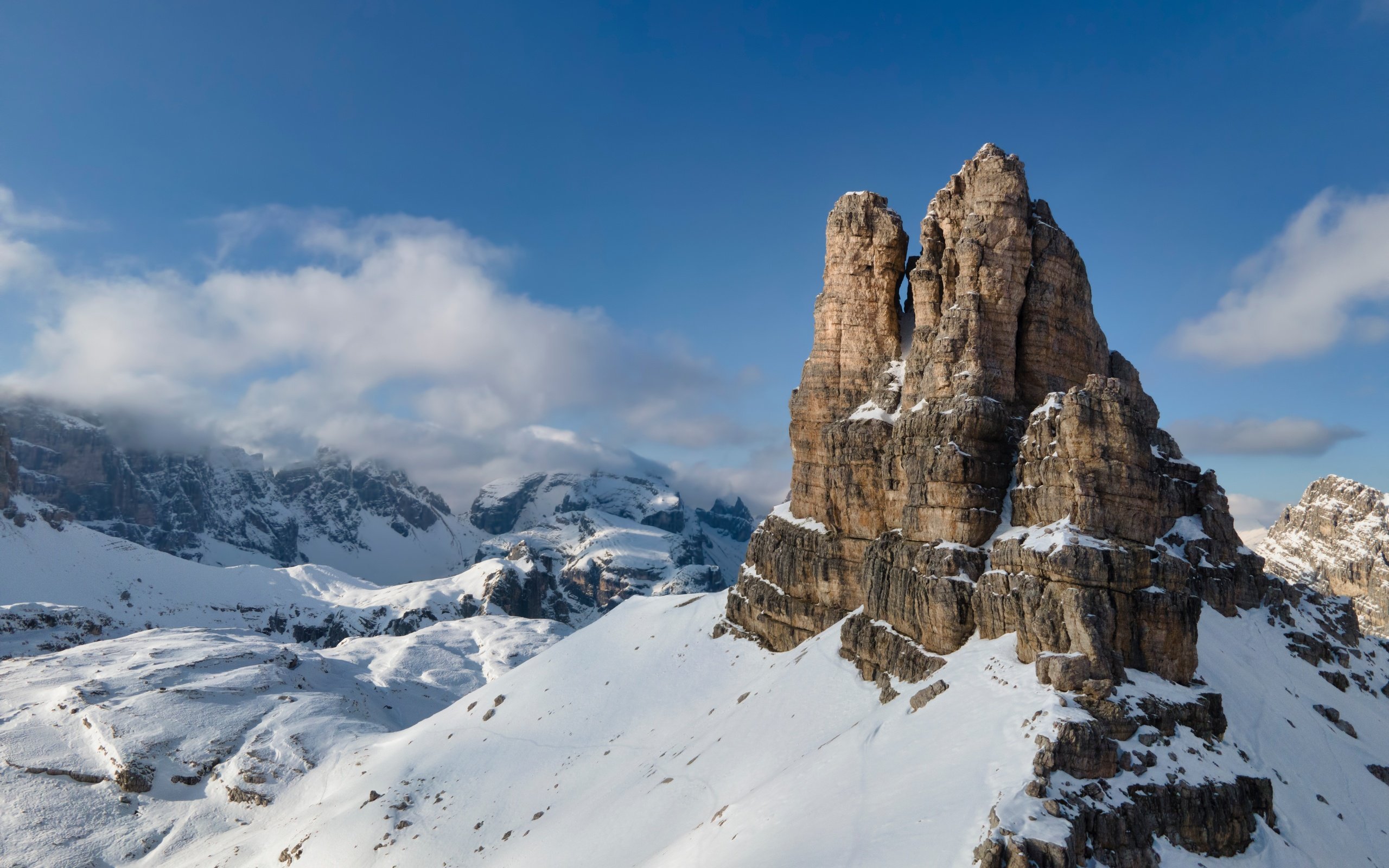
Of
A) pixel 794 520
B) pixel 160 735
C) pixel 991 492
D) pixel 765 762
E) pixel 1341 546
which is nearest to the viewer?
pixel 765 762

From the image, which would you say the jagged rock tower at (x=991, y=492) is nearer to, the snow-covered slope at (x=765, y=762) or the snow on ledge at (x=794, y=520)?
the snow on ledge at (x=794, y=520)

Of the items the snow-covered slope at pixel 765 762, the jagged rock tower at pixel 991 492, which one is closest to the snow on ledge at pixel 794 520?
the jagged rock tower at pixel 991 492

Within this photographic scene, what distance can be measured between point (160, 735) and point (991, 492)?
9132 centimetres

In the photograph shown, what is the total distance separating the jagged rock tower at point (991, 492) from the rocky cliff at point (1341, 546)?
97.4 m

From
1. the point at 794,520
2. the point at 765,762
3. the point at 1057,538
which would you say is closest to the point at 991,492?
the point at 1057,538

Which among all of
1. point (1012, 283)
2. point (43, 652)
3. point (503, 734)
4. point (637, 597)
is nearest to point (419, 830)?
point (503, 734)

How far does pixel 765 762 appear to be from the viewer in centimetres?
4000

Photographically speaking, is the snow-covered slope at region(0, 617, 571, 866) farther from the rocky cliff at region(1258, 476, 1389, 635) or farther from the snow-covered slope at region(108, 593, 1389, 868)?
the rocky cliff at region(1258, 476, 1389, 635)

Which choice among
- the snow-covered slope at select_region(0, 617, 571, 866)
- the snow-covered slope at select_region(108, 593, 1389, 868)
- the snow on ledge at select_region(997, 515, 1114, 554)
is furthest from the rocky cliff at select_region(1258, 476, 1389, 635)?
the snow-covered slope at select_region(0, 617, 571, 866)

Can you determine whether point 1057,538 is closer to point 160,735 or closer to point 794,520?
point 794,520

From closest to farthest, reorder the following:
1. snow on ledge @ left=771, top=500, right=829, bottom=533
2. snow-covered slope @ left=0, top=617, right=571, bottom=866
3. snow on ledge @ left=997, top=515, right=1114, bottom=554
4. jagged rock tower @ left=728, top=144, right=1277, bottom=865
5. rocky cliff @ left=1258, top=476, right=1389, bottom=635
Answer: jagged rock tower @ left=728, top=144, right=1277, bottom=865 < snow on ledge @ left=997, top=515, right=1114, bottom=554 < snow on ledge @ left=771, top=500, right=829, bottom=533 < snow-covered slope @ left=0, top=617, right=571, bottom=866 < rocky cliff @ left=1258, top=476, right=1389, bottom=635

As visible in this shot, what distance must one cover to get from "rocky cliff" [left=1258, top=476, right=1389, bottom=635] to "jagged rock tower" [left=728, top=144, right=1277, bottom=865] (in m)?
97.4

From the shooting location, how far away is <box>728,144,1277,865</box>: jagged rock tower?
3169 cm

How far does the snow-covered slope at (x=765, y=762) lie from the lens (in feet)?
87.1
